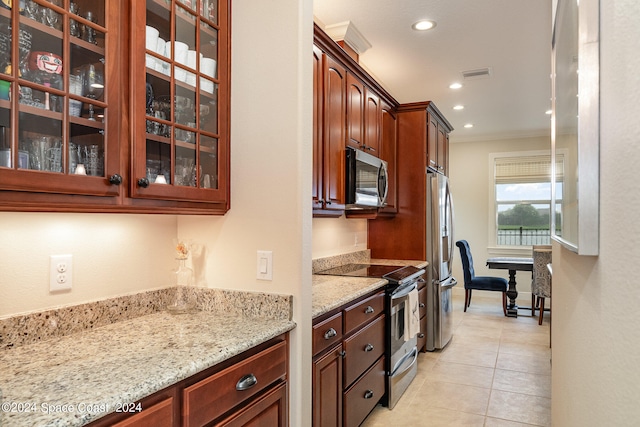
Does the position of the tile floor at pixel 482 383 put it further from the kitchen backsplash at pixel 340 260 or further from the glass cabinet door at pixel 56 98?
the glass cabinet door at pixel 56 98

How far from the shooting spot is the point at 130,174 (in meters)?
1.32

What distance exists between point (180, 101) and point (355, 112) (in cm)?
180

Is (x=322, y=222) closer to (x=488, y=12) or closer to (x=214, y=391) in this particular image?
(x=488, y=12)

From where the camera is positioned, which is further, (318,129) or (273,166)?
(318,129)

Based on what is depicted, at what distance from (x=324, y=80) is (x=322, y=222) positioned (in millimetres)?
1176

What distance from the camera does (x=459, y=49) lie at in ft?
11.2

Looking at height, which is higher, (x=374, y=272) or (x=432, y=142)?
(x=432, y=142)

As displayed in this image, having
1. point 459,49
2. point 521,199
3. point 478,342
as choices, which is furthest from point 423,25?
point 521,199

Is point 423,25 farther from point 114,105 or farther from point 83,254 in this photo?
point 83,254

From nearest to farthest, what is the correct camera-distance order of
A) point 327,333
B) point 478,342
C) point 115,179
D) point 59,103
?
point 59,103
point 115,179
point 327,333
point 478,342

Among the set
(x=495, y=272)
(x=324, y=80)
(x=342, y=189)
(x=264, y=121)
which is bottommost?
(x=495, y=272)

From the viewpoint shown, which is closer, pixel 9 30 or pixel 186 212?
pixel 9 30

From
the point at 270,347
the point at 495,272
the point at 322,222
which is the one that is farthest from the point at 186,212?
the point at 495,272

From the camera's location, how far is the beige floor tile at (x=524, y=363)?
3.57 m
